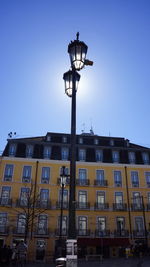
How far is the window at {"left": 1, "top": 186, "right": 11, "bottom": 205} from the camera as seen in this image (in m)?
28.2

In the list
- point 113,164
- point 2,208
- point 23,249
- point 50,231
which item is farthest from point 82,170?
point 23,249

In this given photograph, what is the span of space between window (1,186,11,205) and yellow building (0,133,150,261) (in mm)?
48

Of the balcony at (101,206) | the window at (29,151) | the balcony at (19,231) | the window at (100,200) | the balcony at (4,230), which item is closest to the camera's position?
the balcony at (4,230)

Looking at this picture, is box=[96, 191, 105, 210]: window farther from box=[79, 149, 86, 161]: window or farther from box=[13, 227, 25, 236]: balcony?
box=[13, 227, 25, 236]: balcony

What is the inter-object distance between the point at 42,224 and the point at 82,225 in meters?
4.88

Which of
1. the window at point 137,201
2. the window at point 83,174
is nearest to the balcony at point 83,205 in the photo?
the window at point 83,174

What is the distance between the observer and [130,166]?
32.3 metres

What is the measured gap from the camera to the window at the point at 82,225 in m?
27.7

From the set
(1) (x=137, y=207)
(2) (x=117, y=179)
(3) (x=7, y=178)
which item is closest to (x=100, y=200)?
(2) (x=117, y=179)

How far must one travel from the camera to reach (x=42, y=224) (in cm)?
2772

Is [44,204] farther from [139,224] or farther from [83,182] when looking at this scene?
[139,224]

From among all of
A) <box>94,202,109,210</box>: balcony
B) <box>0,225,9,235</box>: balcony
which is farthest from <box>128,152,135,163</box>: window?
<box>0,225,9,235</box>: balcony

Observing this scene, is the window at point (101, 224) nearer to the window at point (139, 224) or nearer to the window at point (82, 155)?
the window at point (139, 224)

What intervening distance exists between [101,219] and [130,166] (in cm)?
840
